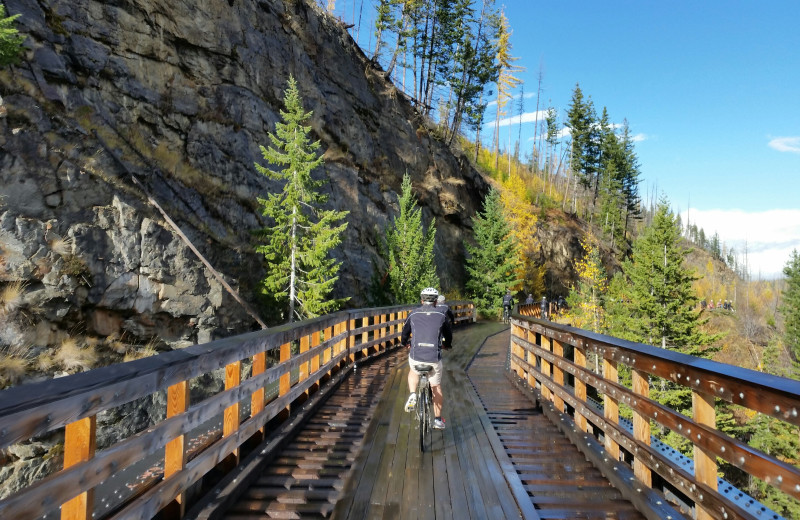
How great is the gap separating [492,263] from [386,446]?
33.4 metres

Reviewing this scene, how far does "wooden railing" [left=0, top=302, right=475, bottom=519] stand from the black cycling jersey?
174 centimetres

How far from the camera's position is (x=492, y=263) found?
124ft

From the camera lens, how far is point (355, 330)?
11148 mm

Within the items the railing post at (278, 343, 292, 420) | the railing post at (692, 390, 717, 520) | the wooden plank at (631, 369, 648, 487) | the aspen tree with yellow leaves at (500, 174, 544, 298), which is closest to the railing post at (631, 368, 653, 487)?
the wooden plank at (631, 369, 648, 487)

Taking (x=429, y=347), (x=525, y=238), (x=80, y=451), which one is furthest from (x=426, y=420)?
(x=525, y=238)

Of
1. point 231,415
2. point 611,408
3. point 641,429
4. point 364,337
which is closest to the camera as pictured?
point 641,429

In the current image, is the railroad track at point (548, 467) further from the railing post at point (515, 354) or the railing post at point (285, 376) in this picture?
the railing post at point (285, 376)

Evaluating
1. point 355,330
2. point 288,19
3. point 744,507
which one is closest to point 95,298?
point 355,330

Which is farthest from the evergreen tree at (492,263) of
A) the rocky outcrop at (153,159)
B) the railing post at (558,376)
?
the railing post at (558,376)

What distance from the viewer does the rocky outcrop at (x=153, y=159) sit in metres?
14.9

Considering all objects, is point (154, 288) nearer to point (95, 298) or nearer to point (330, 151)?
point (95, 298)

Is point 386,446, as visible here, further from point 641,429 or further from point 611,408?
point 641,429

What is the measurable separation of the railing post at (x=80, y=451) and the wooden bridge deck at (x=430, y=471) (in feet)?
5.02

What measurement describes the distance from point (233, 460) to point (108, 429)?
12.0 m
